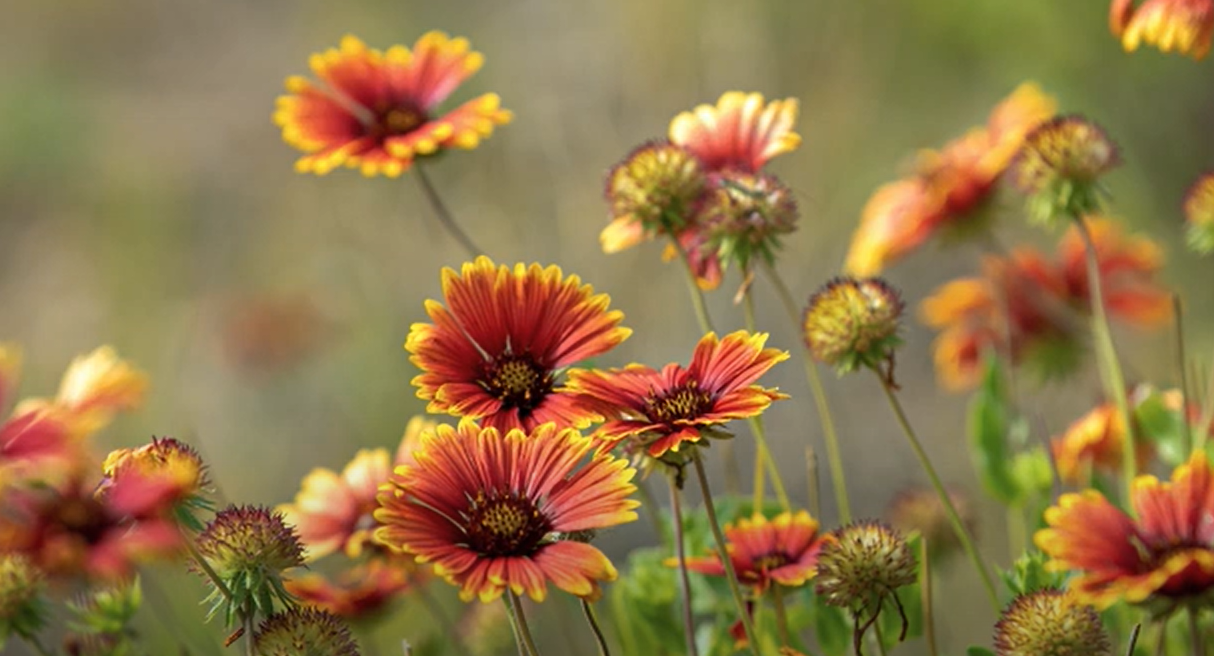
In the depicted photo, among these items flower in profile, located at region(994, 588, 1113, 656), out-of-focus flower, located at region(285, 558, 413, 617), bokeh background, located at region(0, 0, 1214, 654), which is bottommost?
flower in profile, located at region(994, 588, 1113, 656)

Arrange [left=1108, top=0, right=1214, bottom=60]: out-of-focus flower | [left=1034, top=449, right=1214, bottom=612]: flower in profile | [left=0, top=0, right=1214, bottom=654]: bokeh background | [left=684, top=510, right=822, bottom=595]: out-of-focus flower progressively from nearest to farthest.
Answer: [left=1034, top=449, right=1214, bottom=612]: flower in profile
[left=684, top=510, right=822, bottom=595]: out-of-focus flower
[left=1108, top=0, right=1214, bottom=60]: out-of-focus flower
[left=0, top=0, right=1214, bottom=654]: bokeh background

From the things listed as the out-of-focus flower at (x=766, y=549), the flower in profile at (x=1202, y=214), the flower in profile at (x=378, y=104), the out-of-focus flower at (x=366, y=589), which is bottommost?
the out-of-focus flower at (x=766, y=549)

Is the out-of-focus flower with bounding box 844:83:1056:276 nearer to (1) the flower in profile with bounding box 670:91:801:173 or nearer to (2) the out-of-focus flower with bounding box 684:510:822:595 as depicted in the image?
→ (1) the flower in profile with bounding box 670:91:801:173

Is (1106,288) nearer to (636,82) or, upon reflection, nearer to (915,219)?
(915,219)

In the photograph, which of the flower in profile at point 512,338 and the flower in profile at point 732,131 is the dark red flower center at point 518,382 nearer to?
the flower in profile at point 512,338

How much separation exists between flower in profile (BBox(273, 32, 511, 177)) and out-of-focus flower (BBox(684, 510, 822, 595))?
1.56 ft

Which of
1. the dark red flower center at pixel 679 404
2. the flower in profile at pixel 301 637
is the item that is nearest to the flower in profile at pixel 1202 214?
the dark red flower center at pixel 679 404

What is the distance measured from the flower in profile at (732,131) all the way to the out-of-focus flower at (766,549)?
1.16ft

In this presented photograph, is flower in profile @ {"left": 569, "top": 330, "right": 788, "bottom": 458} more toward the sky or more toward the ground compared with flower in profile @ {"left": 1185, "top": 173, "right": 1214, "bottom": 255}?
more toward the ground

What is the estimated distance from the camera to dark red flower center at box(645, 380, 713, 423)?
921 millimetres

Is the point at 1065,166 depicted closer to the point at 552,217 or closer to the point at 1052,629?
the point at 1052,629

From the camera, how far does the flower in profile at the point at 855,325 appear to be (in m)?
1.09

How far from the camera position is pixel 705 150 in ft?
4.28

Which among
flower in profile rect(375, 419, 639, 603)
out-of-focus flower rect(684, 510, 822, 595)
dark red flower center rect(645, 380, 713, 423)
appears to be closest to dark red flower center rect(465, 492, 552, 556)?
flower in profile rect(375, 419, 639, 603)
